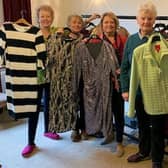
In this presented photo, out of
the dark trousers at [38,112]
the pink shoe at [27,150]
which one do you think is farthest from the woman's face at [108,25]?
the pink shoe at [27,150]

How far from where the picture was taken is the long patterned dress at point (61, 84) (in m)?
3.16

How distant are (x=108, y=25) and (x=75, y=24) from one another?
1.31ft

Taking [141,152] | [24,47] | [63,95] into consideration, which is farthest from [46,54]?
[141,152]

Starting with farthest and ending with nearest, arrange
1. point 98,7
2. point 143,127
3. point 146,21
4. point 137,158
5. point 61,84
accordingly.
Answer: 1. point 98,7
2. point 61,84
3. point 137,158
4. point 143,127
5. point 146,21

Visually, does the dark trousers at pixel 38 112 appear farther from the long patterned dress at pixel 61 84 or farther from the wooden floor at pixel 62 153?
the wooden floor at pixel 62 153

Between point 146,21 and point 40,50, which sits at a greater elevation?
point 146,21

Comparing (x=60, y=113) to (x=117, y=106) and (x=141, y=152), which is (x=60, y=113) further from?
(x=141, y=152)

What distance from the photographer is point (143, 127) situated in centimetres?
286

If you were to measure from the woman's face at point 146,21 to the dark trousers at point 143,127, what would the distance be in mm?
542

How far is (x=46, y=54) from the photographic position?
3.11 meters

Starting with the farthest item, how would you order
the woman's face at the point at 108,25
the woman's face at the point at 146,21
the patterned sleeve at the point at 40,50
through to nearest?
the patterned sleeve at the point at 40,50
the woman's face at the point at 108,25
the woman's face at the point at 146,21

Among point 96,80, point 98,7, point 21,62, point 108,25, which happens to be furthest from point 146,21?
point 98,7

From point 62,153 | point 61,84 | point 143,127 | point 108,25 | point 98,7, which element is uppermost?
point 98,7

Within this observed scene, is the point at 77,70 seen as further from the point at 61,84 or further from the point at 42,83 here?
the point at 42,83
